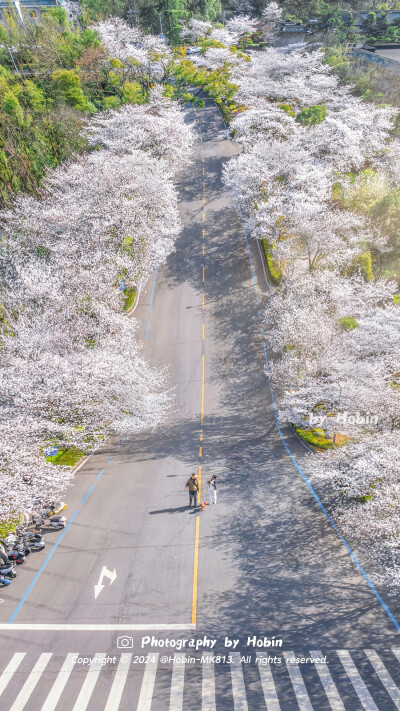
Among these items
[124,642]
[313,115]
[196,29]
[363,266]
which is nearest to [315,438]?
[124,642]

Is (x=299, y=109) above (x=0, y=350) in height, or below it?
above

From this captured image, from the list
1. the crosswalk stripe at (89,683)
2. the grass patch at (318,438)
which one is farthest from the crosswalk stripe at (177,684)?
the grass patch at (318,438)

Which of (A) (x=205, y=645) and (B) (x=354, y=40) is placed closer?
(A) (x=205, y=645)

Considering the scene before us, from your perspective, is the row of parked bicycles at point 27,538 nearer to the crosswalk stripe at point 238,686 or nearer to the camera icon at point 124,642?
the camera icon at point 124,642

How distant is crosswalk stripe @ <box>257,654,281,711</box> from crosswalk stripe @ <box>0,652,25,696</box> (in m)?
8.39

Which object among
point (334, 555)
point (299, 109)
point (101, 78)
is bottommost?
point (334, 555)

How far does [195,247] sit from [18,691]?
119 feet

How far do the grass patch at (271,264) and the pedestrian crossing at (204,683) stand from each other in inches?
1112

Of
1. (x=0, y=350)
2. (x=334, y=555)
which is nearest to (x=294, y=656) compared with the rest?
(x=334, y=555)

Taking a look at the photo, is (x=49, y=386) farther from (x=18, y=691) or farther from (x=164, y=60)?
(x=164, y=60)

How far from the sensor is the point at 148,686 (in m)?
12.8

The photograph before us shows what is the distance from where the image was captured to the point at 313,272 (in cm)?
3225

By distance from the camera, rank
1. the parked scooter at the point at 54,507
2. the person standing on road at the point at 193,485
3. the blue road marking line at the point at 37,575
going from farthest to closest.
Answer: the parked scooter at the point at 54,507 < the person standing on road at the point at 193,485 < the blue road marking line at the point at 37,575

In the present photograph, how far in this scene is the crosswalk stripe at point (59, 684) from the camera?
1247 cm
